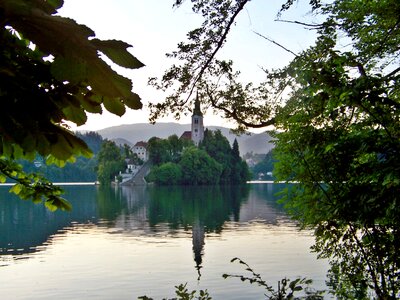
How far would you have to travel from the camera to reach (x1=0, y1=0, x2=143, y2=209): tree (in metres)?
1.11

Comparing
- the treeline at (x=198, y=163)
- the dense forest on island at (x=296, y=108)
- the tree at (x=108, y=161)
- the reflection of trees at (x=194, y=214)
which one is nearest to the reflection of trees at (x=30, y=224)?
the reflection of trees at (x=194, y=214)

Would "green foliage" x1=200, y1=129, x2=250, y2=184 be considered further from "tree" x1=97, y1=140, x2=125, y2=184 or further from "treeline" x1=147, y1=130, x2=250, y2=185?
"tree" x1=97, y1=140, x2=125, y2=184

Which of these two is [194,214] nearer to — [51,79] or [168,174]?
[51,79]

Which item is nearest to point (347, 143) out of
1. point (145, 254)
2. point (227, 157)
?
point (145, 254)

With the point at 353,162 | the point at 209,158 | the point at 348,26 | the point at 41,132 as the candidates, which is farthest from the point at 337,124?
the point at 209,158

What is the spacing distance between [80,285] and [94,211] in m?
48.0

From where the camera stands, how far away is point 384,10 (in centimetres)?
734

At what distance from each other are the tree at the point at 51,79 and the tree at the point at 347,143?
3.90 metres

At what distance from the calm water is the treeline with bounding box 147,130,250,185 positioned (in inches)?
2963

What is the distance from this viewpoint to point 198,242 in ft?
138

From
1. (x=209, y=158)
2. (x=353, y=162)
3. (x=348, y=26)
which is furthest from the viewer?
(x=209, y=158)

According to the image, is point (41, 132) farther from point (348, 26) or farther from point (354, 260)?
point (348, 26)

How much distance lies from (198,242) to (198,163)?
321 feet

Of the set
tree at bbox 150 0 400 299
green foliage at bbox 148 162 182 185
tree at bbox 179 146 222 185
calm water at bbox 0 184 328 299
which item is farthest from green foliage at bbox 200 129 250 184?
tree at bbox 150 0 400 299
